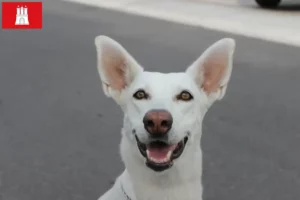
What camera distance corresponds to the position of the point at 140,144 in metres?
3.44

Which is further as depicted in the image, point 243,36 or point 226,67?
point 243,36

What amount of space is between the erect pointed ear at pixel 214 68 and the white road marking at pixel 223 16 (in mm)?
7335

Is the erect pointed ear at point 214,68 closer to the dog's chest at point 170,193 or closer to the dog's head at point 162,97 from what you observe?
the dog's head at point 162,97

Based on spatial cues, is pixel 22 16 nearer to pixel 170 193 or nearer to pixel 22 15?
pixel 22 15

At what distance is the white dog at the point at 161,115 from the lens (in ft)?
11.1

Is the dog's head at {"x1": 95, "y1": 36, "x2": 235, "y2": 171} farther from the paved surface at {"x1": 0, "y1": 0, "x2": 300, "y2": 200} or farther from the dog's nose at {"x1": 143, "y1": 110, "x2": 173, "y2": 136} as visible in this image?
the paved surface at {"x1": 0, "y1": 0, "x2": 300, "y2": 200}

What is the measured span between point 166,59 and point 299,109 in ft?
8.78

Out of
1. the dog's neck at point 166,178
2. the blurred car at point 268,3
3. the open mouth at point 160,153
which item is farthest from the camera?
the blurred car at point 268,3

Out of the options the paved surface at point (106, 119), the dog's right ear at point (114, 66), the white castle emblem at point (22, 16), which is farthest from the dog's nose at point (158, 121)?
the white castle emblem at point (22, 16)

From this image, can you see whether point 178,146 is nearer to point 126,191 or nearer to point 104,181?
point 126,191

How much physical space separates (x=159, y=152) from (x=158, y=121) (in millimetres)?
192

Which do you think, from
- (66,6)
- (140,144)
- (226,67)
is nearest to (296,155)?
(226,67)

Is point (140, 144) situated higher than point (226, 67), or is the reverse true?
point (226, 67)

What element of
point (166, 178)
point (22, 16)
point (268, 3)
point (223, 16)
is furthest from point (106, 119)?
point (268, 3)
